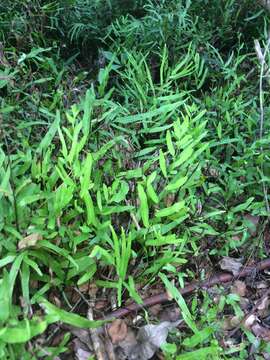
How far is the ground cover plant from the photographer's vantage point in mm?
1812

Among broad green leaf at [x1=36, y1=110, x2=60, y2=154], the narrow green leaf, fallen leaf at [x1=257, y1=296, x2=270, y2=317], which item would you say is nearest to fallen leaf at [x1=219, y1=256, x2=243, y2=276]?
fallen leaf at [x1=257, y1=296, x2=270, y2=317]

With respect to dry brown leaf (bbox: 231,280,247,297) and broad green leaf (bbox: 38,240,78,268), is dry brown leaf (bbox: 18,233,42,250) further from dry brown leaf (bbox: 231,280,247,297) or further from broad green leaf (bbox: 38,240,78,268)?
dry brown leaf (bbox: 231,280,247,297)

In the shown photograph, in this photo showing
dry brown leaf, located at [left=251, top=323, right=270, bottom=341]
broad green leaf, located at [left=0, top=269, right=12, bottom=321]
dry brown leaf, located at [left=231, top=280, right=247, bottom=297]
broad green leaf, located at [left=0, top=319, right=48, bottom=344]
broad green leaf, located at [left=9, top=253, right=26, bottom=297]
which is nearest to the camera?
broad green leaf, located at [left=0, top=319, right=48, bottom=344]

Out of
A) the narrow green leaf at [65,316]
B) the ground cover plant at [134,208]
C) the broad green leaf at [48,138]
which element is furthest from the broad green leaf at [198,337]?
the broad green leaf at [48,138]

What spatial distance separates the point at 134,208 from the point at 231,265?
0.53 meters

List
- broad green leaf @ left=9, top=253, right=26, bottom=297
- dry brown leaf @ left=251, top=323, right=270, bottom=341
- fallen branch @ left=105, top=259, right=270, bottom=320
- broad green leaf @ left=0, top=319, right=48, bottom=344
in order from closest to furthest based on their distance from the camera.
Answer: broad green leaf @ left=0, top=319, right=48, bottom=344
broad green leaf @ left=9, top=253, right=26, bottom=297
fallen branch @ left=105, top=259, right=270, bottom=320
dry brown leaf @ left=251, top=323, right=270, bottom=341

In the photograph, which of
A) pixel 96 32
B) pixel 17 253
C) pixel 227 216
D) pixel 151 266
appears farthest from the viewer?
pixel 96 32

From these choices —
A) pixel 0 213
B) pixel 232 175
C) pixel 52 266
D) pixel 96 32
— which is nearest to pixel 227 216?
pixel 232 175

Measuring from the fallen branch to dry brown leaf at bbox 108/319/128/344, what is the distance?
0.03 meters

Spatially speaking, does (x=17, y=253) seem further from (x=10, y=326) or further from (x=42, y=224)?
(x=10, y=326)

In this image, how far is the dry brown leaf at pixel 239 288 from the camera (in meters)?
2.19

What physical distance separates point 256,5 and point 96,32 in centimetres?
102

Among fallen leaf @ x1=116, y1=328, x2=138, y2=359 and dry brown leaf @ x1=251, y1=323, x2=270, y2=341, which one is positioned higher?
fallen leaf @ x1=116, y1=328, x2=138, y2=359

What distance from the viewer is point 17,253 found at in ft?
5.83
